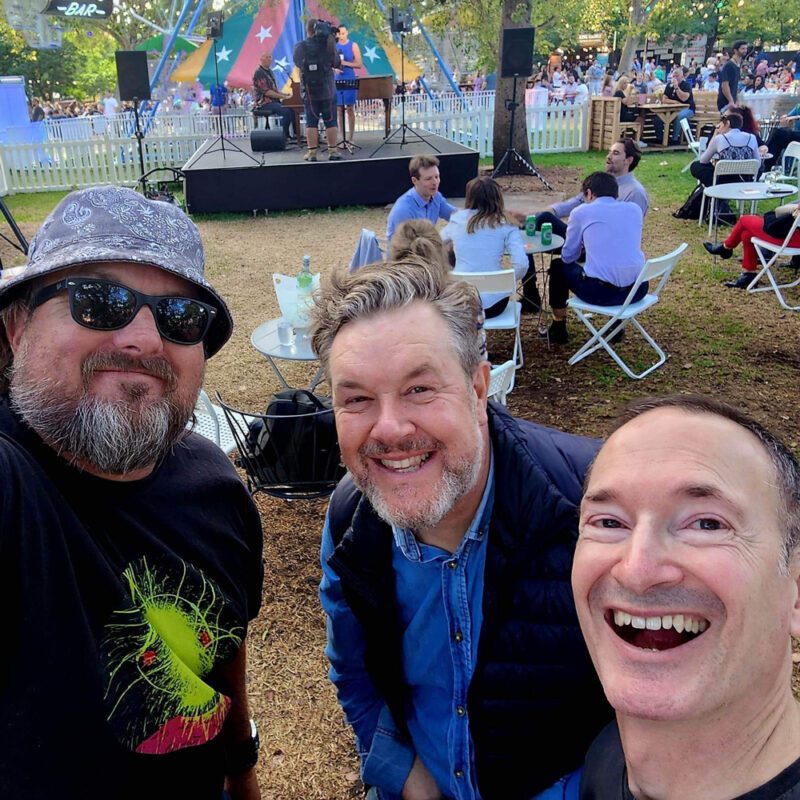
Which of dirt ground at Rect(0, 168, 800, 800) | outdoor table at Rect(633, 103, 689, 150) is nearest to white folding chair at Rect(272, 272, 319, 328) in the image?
dirt ground at Rect(0, 168, 800, 800)

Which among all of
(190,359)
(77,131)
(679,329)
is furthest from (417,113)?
(190,359)

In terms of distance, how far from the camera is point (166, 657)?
4.44ft

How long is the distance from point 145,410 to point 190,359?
171mm

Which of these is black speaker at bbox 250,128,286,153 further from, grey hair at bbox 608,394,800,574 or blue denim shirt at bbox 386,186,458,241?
grey hair at bbox 608,394,800,574

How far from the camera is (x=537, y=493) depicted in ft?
5.14

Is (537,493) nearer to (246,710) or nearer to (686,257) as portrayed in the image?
(246,710)

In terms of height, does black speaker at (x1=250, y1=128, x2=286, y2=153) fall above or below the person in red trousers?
above

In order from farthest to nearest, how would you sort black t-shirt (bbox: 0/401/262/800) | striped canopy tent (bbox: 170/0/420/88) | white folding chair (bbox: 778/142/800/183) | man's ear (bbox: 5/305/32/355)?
1. striped canopy tent (bbox: 170/0/420/88)
2. white folding chair (bbox: 778/142/800/183)
3. man's ear (bbox: 5/305/32/355)
4. black t-shirt (bbox: 0/401/262/800)

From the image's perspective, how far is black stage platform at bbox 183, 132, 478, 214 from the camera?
40.0 ft

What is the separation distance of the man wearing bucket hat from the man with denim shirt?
332mm

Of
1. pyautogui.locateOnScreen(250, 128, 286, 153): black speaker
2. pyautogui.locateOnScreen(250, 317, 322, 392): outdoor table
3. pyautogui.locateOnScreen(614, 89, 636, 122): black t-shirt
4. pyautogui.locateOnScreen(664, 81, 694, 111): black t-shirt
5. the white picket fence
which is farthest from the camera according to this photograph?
pyautogui.locateOnScreen(664, 81, 694, 111): black t-shirt

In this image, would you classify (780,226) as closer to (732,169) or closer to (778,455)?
(732,169)

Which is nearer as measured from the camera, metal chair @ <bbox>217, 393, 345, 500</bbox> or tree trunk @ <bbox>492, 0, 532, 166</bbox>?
metal chair @ <bbox>217, 393, 345, 500</bbox>

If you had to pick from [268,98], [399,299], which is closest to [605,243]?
[399,299]
